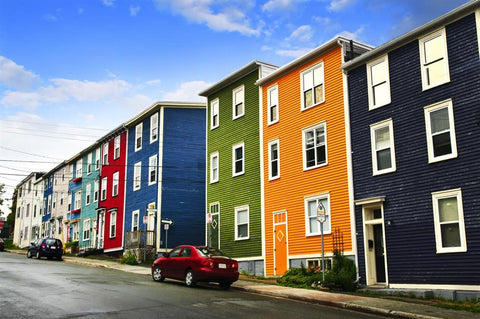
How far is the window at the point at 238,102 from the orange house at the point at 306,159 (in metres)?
1.95

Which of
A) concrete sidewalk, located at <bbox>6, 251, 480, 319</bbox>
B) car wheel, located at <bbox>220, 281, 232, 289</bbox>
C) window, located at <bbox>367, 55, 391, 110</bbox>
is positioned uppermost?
window, located at <bbox>367, 55, 391, 110</bbox>

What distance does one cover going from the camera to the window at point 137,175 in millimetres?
37281

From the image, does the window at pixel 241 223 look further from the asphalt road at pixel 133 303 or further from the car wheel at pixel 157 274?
the asphalt road at pixel 133 303

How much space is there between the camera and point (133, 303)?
1321cm

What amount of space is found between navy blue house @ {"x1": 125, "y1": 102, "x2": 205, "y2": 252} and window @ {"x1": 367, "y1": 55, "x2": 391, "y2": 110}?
17.7m

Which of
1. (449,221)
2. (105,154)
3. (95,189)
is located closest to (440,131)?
(449,221)

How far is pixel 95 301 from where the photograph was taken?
525 inches

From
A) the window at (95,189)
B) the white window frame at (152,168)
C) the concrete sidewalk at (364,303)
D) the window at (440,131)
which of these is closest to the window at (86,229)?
the window at (95,189)

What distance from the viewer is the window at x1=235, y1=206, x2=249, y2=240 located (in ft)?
84.6

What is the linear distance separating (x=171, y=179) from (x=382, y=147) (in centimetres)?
1863

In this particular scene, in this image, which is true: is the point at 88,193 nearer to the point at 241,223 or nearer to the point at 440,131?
the point at 241,223

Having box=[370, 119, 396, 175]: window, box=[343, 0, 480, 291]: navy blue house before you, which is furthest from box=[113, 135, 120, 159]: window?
box=[370, 119, 396, 175]: window

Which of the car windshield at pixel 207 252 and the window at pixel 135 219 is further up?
the window at pixel 135 219

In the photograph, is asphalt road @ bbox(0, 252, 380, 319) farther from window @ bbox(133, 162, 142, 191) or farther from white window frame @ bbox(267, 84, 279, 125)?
window @ bbox(133, 162, 142, 191)
